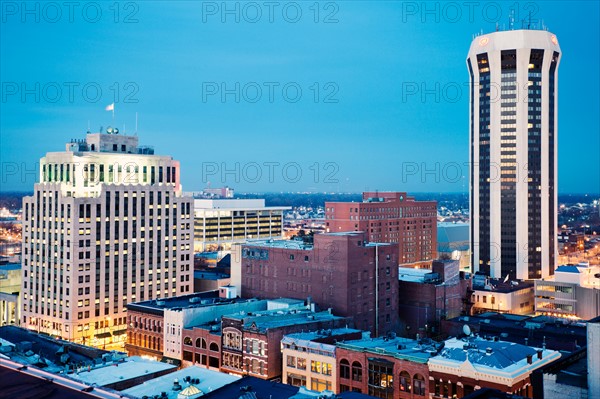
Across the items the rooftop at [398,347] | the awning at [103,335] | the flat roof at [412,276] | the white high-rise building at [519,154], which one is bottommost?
the awning at [103,335]

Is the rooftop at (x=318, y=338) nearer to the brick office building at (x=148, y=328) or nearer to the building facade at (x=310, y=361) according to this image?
the building facade at (x=310, y=361)

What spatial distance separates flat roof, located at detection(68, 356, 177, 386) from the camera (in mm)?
69375

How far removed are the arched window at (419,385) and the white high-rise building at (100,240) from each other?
76.0 meters

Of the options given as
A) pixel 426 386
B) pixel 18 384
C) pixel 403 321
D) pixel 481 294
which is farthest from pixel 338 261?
pixel 18 384

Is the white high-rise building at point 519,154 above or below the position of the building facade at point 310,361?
above

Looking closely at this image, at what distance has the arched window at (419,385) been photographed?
72125 millimetres

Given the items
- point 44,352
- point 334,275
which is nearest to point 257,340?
point 334,275

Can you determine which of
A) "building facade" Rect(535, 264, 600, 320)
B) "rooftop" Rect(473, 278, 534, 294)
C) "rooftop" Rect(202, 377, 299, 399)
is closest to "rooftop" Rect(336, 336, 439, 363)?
"rooftop" Rect(202, 377, 299, 399)

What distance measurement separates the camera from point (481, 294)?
15038 cm

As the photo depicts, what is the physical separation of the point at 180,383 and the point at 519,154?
142 metres

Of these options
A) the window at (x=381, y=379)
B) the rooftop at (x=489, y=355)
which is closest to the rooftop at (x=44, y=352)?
the window at (x=381, y=379)

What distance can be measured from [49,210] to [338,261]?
64506 mm

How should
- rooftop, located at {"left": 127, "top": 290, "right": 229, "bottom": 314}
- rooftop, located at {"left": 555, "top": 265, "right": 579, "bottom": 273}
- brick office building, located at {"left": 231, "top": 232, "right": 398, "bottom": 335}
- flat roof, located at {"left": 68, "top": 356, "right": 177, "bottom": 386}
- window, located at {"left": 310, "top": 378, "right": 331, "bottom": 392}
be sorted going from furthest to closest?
rooftop, located at {"left": 555, "top": 265, "right": 579, "bottom": 273}
rooftop, located at {"left": 127, "top": 290, "right": 229, "bottom": 314}
brick office building, located at {"left": 231, "top": 232, "right": 398, "bottom": 335}
window, located at {"left": 310, "top": 378, "right": 331, "bottom": 392}
flat roof, located at {"left": 68, "top": 356, "right": 177, "bottom": 386}

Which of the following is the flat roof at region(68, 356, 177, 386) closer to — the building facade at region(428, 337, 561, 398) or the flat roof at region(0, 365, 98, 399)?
the flat roof at region(0, 365, 98, 399)
